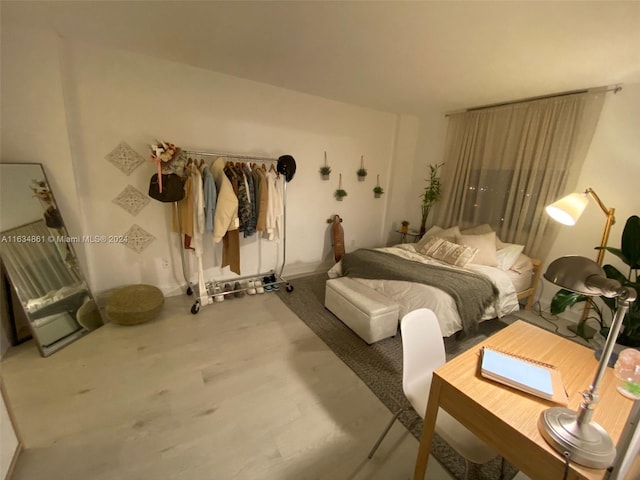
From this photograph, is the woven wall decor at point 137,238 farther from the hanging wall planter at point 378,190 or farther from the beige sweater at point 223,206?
the hanging wall planter at point 378,190

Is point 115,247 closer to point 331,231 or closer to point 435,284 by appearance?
point 331,231

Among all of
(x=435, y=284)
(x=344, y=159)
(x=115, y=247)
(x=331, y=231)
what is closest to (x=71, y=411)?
(x=115, y=247)

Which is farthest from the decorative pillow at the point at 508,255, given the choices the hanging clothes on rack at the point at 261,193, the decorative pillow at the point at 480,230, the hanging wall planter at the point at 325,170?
the hanging clothes on rack at the point at 261,193

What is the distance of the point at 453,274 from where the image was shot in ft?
8.62

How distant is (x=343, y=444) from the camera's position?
152 cm

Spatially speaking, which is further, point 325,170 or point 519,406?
point 325,170

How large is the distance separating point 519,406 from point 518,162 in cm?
322

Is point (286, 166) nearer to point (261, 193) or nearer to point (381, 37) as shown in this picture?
point (261, 193)

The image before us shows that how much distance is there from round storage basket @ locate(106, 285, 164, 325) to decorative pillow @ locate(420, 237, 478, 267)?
307 centimetres

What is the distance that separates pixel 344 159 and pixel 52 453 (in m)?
3.85

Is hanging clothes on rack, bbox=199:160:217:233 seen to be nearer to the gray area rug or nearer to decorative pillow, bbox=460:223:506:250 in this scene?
the gray area rug

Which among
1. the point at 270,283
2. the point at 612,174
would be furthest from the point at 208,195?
the point at 612,174

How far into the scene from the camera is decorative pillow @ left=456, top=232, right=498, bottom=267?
3.00 metres

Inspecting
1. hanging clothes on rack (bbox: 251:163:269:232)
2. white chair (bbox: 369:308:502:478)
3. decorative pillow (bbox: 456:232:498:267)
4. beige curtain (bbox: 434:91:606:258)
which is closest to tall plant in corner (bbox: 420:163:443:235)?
beige curtain (bbox: 434:91:606:258)
